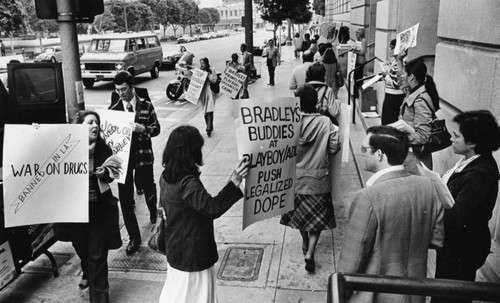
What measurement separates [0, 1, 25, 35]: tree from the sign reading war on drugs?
41.2 meters

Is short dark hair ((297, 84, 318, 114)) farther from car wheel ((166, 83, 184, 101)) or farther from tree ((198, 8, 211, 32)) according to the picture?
tree ((198, 8, 211, 32))

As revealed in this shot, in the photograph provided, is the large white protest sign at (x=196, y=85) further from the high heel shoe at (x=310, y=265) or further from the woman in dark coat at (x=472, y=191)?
the woman in dark coat at (x=472, y=191)

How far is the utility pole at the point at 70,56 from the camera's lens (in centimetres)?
521

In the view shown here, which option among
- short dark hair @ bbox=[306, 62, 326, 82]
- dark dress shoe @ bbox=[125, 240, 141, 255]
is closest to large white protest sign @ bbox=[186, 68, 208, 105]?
short dark hair @ bbox=[306, 62, 326, 82]

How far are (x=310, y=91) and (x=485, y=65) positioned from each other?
157 centimetres

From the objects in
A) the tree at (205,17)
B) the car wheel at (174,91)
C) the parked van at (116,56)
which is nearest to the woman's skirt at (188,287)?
the car wheel at (174,91)

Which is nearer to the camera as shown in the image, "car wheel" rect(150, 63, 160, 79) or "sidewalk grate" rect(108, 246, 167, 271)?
"sidewalk grate" rect(108, 246, 167, 271)

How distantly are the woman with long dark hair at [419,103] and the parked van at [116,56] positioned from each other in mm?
16956

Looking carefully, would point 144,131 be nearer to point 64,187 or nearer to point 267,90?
point 64,187

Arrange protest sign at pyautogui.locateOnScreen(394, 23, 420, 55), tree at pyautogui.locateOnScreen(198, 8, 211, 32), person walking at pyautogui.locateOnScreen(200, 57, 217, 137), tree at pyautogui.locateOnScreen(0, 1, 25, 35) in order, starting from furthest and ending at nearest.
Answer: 1. tree at pyautogui.locateOnScreen(198, 8, 211, 32)
2. tree at pyautogui.locateOnScreen(0, 1, 25, 35)
3. person walking at pyautogui.locateOnScreen(200, 57, 217, 137)
4. protest sign at pyautogui.locateOnScreen(394, 23, 420, 55)

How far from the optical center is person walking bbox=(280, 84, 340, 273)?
465 cm

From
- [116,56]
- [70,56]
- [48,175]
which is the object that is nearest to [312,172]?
[48,175]

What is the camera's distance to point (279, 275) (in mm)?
4832

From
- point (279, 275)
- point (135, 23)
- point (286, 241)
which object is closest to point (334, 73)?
point (286, 241)
